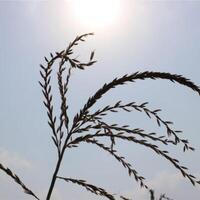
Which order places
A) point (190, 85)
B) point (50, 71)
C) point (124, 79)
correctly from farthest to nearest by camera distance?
point (50, 71), point (124, 79), point (190, 85)

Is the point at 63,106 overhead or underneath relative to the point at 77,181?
overhead

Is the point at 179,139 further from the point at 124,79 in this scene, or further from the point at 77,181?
the point at 77,181

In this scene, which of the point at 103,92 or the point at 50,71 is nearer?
the point at 103,92

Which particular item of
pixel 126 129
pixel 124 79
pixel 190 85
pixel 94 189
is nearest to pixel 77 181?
pixel 94 189

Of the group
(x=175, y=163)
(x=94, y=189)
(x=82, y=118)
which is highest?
(x=82, y=118)

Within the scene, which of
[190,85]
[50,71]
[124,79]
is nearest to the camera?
[190,85]

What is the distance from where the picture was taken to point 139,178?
3408mm

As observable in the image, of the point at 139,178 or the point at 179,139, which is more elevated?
the point at 179,139

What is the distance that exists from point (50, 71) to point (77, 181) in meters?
0.97

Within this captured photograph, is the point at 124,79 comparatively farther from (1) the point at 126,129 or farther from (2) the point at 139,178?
(2) the point at 139,178

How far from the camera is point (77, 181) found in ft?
10.1

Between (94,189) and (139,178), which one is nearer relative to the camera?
(94,189)

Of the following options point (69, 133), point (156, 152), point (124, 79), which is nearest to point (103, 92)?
point (124, 79)

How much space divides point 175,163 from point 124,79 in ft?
2.51
